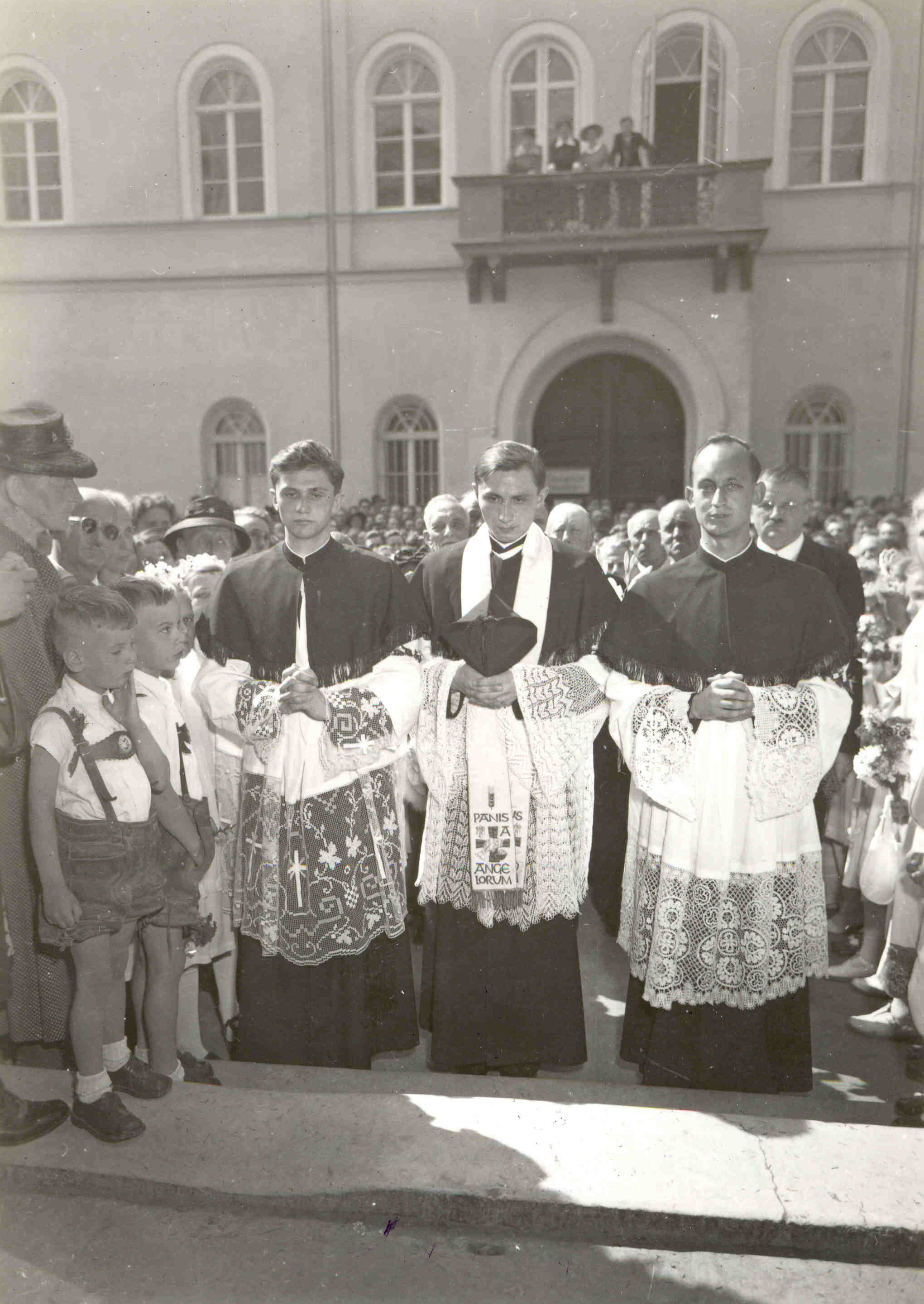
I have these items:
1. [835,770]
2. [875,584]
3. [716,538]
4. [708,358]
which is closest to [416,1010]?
[716,538]

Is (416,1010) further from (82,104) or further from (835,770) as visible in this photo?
(82,104)

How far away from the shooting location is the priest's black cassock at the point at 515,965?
3.67 m

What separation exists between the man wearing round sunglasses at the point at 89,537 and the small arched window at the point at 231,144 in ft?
41.2

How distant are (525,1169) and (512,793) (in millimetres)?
1163

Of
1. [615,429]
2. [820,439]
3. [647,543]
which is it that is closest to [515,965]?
[647,543]

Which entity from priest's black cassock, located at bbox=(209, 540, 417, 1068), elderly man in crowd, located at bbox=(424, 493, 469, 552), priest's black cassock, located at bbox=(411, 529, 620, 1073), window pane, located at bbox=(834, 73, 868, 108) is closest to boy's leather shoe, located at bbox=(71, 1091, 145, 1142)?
priest's black cassock, located at bbox=(209, 540, 417, 1068)

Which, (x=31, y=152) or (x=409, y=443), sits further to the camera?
(x=409, y=443)

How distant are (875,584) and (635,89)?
35.4ft

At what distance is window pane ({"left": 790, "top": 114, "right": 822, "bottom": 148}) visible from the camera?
14.2 meters

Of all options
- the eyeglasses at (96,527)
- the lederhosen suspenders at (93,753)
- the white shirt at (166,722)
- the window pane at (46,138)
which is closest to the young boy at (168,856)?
the white shirt at (166,722)

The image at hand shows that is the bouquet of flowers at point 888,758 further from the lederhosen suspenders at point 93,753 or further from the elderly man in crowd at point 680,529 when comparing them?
the lederhosen suspenders at point 93,753

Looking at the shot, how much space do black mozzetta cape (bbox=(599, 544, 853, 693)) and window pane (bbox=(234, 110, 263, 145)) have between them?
13.8 meters

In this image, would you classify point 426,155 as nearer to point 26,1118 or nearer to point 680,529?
point 680,529

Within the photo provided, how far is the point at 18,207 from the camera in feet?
51.0
